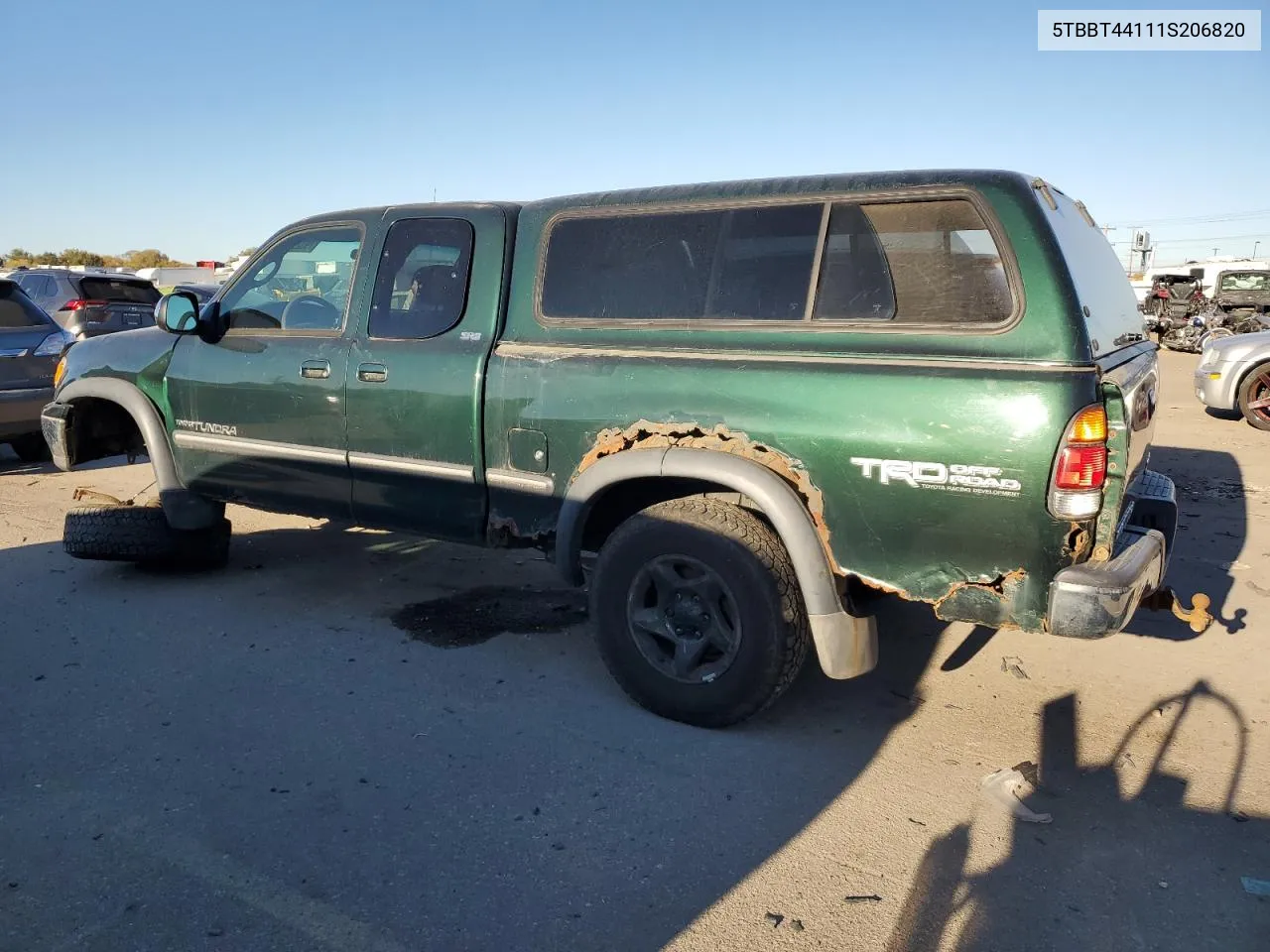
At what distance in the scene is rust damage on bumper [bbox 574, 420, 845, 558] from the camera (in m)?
3.37

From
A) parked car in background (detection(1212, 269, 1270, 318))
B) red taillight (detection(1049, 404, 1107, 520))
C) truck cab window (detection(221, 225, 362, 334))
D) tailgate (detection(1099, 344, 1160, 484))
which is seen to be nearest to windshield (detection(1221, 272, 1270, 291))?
parked car in background (detection(1212, 269, 1270, 318))

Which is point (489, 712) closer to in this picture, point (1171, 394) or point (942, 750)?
point (942, 750)

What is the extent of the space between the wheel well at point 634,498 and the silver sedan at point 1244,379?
1003 cm

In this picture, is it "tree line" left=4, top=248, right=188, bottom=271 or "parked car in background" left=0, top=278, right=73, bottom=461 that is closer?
"parked car in background" left=0, top=278, right=73, bottom=461

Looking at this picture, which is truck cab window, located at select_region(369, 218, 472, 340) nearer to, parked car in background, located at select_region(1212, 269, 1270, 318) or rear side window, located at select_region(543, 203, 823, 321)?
rear side window, located at select_region(543, 203, 823, 321)

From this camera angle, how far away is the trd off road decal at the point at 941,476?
3.02m

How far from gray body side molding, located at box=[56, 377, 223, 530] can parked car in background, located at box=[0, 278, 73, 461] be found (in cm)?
347

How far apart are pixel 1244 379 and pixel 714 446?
10327mm

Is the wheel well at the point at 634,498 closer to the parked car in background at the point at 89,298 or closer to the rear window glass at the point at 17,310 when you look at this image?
the rear window glass at the point at 17,310

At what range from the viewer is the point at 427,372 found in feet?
14.0

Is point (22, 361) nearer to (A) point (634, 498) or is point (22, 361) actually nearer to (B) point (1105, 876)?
(A) point (634, 498)

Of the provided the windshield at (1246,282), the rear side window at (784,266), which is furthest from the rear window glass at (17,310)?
the windshield at (1246,282)

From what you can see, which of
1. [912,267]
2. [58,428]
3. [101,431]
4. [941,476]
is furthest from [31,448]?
[941,476]

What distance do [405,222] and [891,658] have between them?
311 cm
